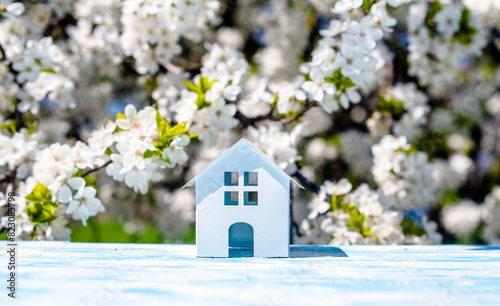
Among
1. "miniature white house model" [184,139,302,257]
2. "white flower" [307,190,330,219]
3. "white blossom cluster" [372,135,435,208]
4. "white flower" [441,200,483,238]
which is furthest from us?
"white flower" [441,200,483,238]

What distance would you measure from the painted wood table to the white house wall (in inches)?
3.2

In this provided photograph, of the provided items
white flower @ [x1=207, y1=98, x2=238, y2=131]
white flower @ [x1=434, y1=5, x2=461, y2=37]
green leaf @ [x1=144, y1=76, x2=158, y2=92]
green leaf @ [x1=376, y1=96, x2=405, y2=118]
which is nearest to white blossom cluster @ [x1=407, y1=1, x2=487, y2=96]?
white flower @ [x1=434, y1=5, x2=461, y2=37]

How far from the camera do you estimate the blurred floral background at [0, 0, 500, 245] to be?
5.85 ft

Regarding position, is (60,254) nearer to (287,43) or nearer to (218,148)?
(218,148)

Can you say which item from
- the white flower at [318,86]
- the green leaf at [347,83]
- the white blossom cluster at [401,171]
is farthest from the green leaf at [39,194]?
→ the white blossom cluster at [401,171]

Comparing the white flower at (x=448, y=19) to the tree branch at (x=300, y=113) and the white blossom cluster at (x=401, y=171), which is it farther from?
the tree branch at (x=300, y=113)

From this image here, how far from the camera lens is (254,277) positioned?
119 centimetres

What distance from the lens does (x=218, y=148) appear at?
3.10 metres

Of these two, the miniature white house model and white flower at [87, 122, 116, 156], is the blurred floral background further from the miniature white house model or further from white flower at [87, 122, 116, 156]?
the miniature white house model

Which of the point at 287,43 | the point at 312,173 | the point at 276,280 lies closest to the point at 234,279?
the point at 276,280

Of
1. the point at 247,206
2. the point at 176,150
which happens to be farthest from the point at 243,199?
the point at 176,150

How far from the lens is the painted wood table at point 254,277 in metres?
1.04

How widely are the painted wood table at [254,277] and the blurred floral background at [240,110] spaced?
31 centimetres

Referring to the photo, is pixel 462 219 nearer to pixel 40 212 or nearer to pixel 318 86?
pixel 318 86
